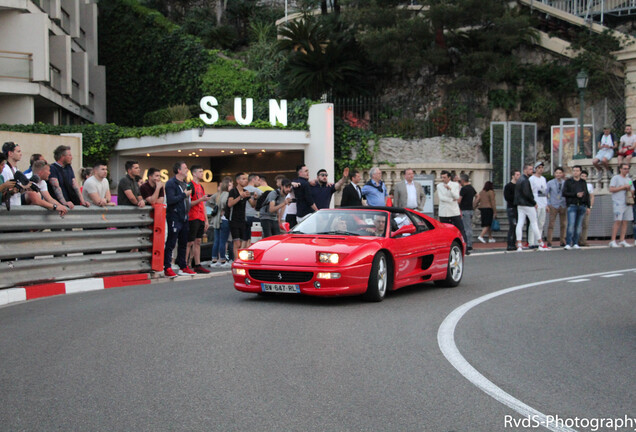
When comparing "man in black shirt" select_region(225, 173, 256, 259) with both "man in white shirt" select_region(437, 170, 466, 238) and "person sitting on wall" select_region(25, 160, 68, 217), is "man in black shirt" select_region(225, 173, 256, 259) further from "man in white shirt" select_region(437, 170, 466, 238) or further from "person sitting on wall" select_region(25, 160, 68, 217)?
"man in white shirt" select_region(437, 170, 466, 238)

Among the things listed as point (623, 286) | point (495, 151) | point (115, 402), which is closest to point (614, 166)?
point (495, 151)

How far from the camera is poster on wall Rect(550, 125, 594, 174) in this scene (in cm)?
2780

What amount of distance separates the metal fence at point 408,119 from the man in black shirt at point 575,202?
1097 centimetres

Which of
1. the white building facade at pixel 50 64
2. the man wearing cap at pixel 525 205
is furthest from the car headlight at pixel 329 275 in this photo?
the white building facade at pixel 50 64

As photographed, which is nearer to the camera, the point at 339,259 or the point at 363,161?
the point at 339,259

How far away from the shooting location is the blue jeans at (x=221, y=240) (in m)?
17.1

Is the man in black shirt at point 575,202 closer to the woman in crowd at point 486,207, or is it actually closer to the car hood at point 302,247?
the woman in crowd at point 486,207

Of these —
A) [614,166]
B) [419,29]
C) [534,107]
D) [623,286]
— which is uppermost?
[419,29]

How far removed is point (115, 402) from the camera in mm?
5578

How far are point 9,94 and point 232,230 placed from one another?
1949cm

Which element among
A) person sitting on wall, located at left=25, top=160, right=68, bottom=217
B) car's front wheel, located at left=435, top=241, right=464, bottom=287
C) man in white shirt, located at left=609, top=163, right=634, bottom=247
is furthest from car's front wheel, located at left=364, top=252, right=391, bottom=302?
man in white shirt, located at left=609, top=163, right=634, bottom=247

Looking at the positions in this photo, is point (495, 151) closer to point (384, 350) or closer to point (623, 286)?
point (623, 286)

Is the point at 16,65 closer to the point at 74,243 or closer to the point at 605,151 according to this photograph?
the point at 74,243

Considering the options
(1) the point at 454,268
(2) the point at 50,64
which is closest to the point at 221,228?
(1) the point at 454,268
